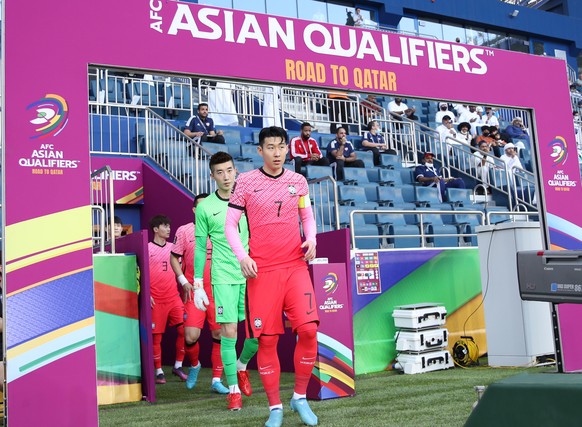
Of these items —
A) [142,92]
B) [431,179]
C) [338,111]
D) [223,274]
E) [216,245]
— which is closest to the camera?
[223,274]

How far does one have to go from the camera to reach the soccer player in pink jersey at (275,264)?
5.11 meters

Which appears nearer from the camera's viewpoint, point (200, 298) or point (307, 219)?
point (307, 219)

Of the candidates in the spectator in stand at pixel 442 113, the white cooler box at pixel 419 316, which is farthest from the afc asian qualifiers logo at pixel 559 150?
the spectator in stand at pixel 442 113

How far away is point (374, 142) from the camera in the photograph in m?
14.6

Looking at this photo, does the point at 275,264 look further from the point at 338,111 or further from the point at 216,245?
the point at 338,111

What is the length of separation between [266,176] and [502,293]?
403 cm

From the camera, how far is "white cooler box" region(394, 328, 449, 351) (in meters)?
8.11

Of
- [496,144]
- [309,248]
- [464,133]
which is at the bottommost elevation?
[309,248]

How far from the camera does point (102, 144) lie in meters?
11.8

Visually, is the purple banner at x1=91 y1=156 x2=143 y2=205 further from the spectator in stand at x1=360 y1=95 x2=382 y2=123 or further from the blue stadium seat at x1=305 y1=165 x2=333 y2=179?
the spectator in stand at x1=360 y1=95 x2=382 y2=123

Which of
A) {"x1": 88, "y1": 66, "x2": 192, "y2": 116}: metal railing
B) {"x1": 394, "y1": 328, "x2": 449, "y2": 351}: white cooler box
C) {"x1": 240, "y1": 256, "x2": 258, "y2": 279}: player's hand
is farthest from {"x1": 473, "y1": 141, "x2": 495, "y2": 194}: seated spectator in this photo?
{"x1": 240, "y1": 256, "x2": 258, "y2": 279}: player's hand

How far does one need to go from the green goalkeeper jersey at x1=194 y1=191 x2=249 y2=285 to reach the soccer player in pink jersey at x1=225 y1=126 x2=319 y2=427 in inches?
45.8

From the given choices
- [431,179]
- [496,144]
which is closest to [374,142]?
[431,179]

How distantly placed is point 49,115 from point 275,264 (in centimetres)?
195
